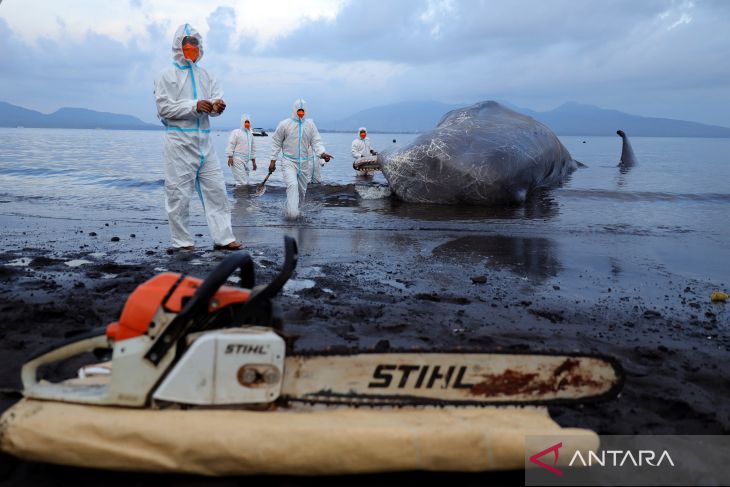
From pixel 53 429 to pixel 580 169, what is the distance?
20381 mm

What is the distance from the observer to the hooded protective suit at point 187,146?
6.06 m

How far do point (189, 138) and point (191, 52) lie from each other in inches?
35.9

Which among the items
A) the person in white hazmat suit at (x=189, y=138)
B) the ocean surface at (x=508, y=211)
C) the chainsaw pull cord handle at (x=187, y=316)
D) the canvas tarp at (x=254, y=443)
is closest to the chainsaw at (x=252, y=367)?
the chainsaw pull cord handle at (x=187, y=316)

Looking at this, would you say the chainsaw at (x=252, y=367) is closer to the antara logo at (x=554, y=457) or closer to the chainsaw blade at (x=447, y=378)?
the chainsaw blade at (x=447, y=378)

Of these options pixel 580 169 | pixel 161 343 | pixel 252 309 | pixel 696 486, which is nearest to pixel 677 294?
pixel 696 486

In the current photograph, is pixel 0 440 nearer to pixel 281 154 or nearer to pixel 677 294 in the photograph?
pixel 677 294

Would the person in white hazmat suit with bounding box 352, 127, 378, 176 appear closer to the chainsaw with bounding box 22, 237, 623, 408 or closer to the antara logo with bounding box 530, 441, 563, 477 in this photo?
the chainsaw with bounding box 22, 237, 623, 408

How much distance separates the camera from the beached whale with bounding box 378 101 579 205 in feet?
33.4

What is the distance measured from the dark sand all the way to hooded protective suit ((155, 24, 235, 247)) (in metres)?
0.39

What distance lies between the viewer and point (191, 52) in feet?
19.9

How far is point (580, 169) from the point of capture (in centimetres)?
2014

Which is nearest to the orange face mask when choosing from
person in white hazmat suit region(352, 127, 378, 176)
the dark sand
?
the dark sand

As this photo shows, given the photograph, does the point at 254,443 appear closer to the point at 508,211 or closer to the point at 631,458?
the point at 631,458

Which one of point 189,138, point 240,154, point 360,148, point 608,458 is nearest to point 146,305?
point 608,458
